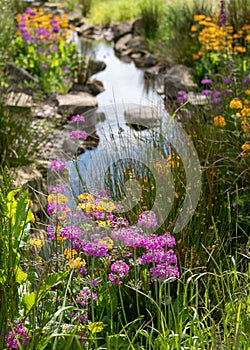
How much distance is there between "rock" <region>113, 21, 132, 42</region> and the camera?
1195 centimetres

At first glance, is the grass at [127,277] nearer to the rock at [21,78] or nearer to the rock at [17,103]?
the rock at [17,103]

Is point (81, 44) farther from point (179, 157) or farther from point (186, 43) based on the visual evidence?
point (179, 157)

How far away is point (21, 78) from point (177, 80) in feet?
6.07

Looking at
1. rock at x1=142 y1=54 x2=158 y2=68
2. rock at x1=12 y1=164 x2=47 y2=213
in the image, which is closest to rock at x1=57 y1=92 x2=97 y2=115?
rock at x1=12 y1=164 x2=47 y2=213

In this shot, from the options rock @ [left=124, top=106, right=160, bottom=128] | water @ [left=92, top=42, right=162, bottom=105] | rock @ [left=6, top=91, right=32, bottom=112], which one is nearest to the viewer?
rock @ [left=124, top=106, right=160, bottom=128]

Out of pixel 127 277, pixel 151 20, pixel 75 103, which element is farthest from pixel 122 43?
pixel 127 277

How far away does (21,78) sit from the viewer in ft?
23.7

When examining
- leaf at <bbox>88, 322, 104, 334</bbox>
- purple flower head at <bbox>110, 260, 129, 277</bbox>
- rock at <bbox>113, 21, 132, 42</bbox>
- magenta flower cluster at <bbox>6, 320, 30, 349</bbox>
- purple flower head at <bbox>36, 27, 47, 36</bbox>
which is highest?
purple flower head at <bbox>36, 27, 47, 36</bbox>

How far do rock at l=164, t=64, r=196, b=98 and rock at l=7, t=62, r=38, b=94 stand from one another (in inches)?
61.1

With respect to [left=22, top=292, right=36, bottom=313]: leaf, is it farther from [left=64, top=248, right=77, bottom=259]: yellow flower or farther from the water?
the water

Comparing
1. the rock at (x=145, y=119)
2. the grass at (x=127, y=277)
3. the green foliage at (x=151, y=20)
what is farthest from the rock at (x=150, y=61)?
the grass at (x=127, y=277)

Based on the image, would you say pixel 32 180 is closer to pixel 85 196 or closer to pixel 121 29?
pixel 85 196

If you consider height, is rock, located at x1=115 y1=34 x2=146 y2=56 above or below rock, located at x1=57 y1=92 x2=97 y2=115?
above

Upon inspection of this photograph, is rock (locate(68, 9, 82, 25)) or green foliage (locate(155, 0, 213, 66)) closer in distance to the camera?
green foliage (locate(155, 0, 213, 66))
